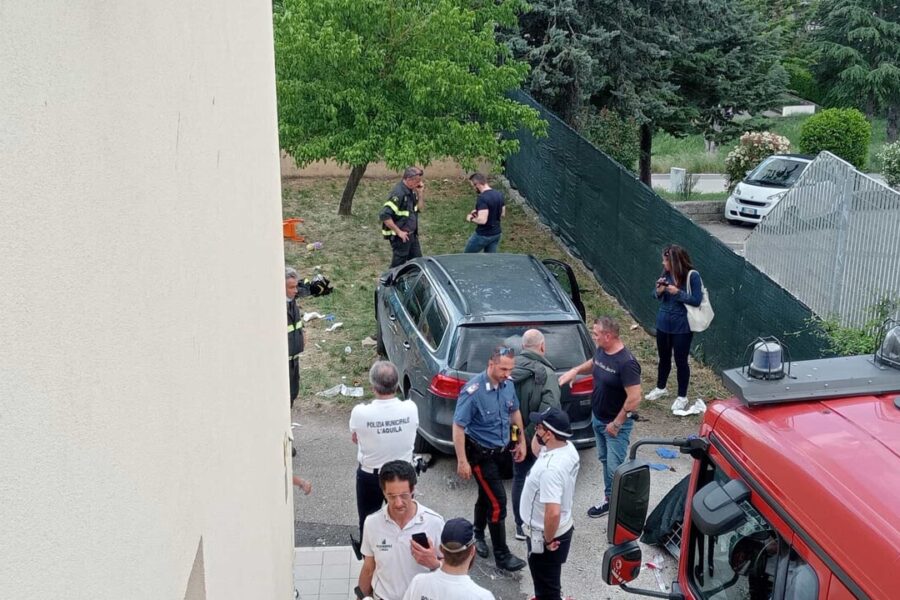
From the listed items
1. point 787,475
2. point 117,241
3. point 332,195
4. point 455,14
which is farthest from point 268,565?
point 332,195

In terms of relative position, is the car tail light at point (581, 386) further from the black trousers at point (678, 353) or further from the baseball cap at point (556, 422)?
the baseball cap at point (556, 422)

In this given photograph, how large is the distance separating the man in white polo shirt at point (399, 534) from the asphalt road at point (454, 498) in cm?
194

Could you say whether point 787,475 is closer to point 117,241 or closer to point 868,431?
point 868,431

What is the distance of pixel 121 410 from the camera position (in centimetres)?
209

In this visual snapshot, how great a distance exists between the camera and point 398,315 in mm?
9688

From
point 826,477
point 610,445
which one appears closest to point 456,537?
point 826,477

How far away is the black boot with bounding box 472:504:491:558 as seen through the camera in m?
7.07

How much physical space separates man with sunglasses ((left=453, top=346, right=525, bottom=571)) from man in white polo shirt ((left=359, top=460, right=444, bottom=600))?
166 cm

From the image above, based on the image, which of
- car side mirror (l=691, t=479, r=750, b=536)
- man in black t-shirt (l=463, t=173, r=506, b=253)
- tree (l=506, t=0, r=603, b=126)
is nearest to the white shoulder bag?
man in black t-shirt (l=463, t=173, r=506, b=253)

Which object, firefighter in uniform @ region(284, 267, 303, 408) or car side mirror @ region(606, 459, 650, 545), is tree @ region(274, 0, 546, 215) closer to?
firefighter in uniform @ region(284, 267, 303, 408)

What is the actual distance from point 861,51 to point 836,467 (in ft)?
101

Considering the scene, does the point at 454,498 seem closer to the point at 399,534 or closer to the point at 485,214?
the point at 399,534

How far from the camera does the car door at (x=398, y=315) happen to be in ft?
30.6

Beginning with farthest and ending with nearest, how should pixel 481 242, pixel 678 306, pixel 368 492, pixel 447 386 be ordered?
1. pixel 481 242
2. pixel 678 306
3. pixel 447 386
4. pixel 368 492
